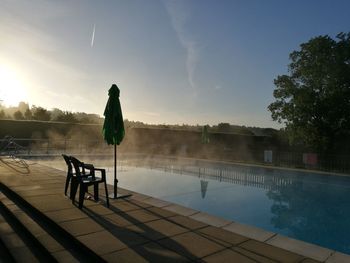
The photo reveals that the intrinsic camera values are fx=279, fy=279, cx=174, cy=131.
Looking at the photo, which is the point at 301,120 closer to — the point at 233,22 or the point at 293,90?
the point at 293,90

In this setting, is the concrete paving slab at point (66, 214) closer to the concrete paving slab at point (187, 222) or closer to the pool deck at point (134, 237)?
the pool deck at point (134, 237)

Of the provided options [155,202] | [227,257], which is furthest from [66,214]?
[227,257]

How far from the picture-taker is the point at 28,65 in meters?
11.5

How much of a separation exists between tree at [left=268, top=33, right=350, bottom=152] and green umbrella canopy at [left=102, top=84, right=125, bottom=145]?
13028mm

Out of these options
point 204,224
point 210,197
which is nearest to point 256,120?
point 210,197

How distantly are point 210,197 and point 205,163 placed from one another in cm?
937

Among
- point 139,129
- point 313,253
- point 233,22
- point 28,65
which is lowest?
point 313,253

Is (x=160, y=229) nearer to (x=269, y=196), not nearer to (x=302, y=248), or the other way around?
(x=302, y=248)

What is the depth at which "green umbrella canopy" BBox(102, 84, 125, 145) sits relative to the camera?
6.09 m

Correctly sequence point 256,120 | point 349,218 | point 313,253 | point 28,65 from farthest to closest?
1. point 256,120
2. point 28,65
3. point 349,218
4. point 313,253

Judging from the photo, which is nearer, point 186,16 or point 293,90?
point 186,16

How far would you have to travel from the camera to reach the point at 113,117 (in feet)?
20.0

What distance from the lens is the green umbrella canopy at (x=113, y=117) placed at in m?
6.09

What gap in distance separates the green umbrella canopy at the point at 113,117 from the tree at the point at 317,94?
1303 centimetres
